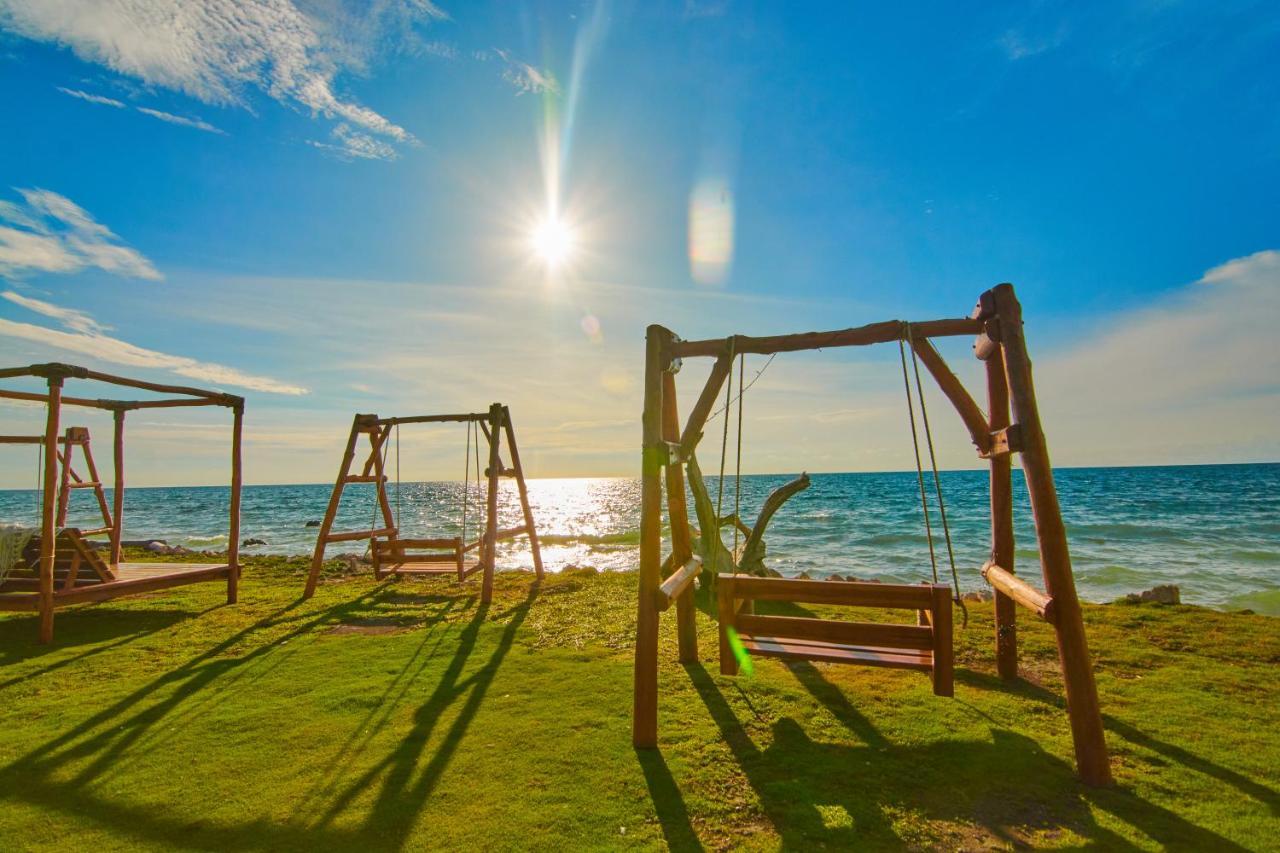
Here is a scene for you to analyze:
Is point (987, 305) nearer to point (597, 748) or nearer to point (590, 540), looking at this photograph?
point (597, 748)

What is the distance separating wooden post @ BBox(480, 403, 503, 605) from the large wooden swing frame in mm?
4188

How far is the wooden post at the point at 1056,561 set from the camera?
3.67 meters

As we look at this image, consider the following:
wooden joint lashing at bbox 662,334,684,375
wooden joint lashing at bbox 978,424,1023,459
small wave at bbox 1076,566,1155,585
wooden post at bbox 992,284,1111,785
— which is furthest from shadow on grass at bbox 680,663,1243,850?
small wave at bbox 1076,566,1155,585

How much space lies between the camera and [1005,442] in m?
4.43

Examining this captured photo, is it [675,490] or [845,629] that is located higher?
[675,490]

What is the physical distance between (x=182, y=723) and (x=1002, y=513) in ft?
23.7

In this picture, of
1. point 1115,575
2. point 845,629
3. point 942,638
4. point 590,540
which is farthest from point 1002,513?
point 590,540

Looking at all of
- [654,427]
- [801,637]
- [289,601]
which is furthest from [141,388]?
[801,637]

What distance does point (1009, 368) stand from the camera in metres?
4.23

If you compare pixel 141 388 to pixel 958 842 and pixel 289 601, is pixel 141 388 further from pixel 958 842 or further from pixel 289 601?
pixel 958 842

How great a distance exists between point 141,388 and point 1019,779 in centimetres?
1069

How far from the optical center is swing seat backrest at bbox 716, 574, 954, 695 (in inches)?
166

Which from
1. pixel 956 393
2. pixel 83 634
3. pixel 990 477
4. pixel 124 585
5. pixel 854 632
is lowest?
pixel 83 634

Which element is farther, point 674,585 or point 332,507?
point 332,507
